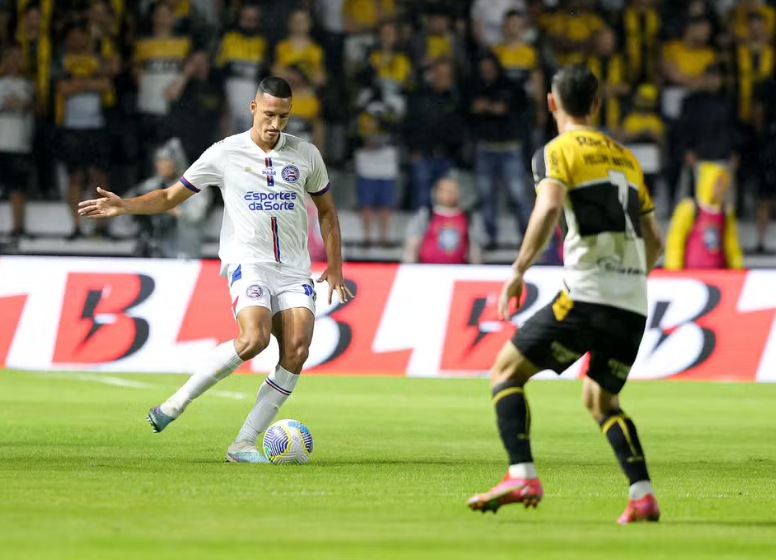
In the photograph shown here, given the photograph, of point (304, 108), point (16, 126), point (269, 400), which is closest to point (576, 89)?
point (269, 400)

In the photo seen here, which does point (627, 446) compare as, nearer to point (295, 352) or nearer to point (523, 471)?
point (523, 471)

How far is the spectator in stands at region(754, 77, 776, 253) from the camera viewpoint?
2108 centimetres

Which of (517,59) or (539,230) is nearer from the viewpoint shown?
(539,230)

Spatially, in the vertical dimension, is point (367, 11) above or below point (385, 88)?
above

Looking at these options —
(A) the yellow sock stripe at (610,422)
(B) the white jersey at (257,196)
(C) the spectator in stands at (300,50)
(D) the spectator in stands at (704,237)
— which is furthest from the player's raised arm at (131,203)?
(C) the spectator in stands at (300,50)

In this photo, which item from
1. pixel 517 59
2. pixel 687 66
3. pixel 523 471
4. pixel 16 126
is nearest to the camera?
pixel 523 471

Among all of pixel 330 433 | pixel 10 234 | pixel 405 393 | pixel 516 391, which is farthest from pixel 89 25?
pixel 516 391

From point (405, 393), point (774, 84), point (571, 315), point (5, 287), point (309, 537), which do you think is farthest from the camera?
point (774, 84)

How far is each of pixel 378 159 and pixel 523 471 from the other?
13.9m

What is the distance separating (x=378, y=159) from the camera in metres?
20.6

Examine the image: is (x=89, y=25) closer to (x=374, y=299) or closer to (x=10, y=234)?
(x=10, y=234)

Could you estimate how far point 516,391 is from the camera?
7016mm

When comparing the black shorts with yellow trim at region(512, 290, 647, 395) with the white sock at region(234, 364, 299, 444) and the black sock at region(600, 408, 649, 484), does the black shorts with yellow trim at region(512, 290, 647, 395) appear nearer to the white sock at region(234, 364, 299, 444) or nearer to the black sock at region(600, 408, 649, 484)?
the black sock at region(600, 408, 649, 484)

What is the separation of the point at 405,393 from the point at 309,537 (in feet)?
29.5
